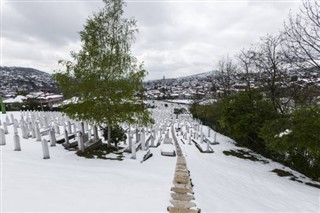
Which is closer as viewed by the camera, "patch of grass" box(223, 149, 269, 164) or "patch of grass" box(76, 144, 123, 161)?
"patch of grass" box(76, 144, 123, 161)

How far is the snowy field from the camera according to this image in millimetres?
5320


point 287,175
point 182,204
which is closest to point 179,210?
point 182,204

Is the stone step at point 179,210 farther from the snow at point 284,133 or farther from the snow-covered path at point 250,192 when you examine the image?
the snow at point 284,133

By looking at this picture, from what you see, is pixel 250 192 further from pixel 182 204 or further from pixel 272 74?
pixel 272 74

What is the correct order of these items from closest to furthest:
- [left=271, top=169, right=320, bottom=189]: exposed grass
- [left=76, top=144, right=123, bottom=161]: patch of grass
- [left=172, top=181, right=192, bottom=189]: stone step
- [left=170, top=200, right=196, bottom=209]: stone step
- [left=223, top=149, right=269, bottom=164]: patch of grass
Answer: [left=170, top=200, right=196, bottom=209]: stone step → [left=172, top=181, right=192, bottom=189]: stone step → [left=76, top=144, right=123, bottom=161]: patch of grass → [left=271, top=169, right=320, bottom=189]: exposed grass → [left=223, top=149, right=269, bottom=164]: patch of grass

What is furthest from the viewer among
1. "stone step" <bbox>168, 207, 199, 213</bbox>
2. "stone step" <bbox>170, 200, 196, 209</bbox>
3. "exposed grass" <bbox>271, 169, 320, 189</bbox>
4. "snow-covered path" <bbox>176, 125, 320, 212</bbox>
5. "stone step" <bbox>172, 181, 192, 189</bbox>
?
"exposed grass" <bbox>271, 169, 320, 189</bbox>

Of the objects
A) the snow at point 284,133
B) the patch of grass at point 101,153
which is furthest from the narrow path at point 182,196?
the snow at point 284,133

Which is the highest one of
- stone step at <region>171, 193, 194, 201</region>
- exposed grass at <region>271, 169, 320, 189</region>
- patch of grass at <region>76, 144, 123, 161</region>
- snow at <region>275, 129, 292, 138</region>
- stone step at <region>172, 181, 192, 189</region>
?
snow at <region>275, 129, 292, 138</region>

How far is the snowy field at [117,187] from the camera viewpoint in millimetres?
5320

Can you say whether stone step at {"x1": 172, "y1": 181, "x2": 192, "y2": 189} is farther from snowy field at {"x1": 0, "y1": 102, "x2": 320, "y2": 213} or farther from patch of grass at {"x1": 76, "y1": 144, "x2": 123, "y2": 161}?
patch of grass at {"x1": 76, "y1": 144, "x2": 123, "y2": 161}

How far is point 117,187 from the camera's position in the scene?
21.9ft

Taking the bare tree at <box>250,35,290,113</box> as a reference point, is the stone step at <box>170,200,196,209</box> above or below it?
below

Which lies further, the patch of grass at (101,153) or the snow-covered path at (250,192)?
the patch of grass at (101,153)

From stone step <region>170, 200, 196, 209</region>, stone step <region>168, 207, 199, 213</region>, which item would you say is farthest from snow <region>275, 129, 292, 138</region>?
stone step <region>168, 207, 199, 213</region>
